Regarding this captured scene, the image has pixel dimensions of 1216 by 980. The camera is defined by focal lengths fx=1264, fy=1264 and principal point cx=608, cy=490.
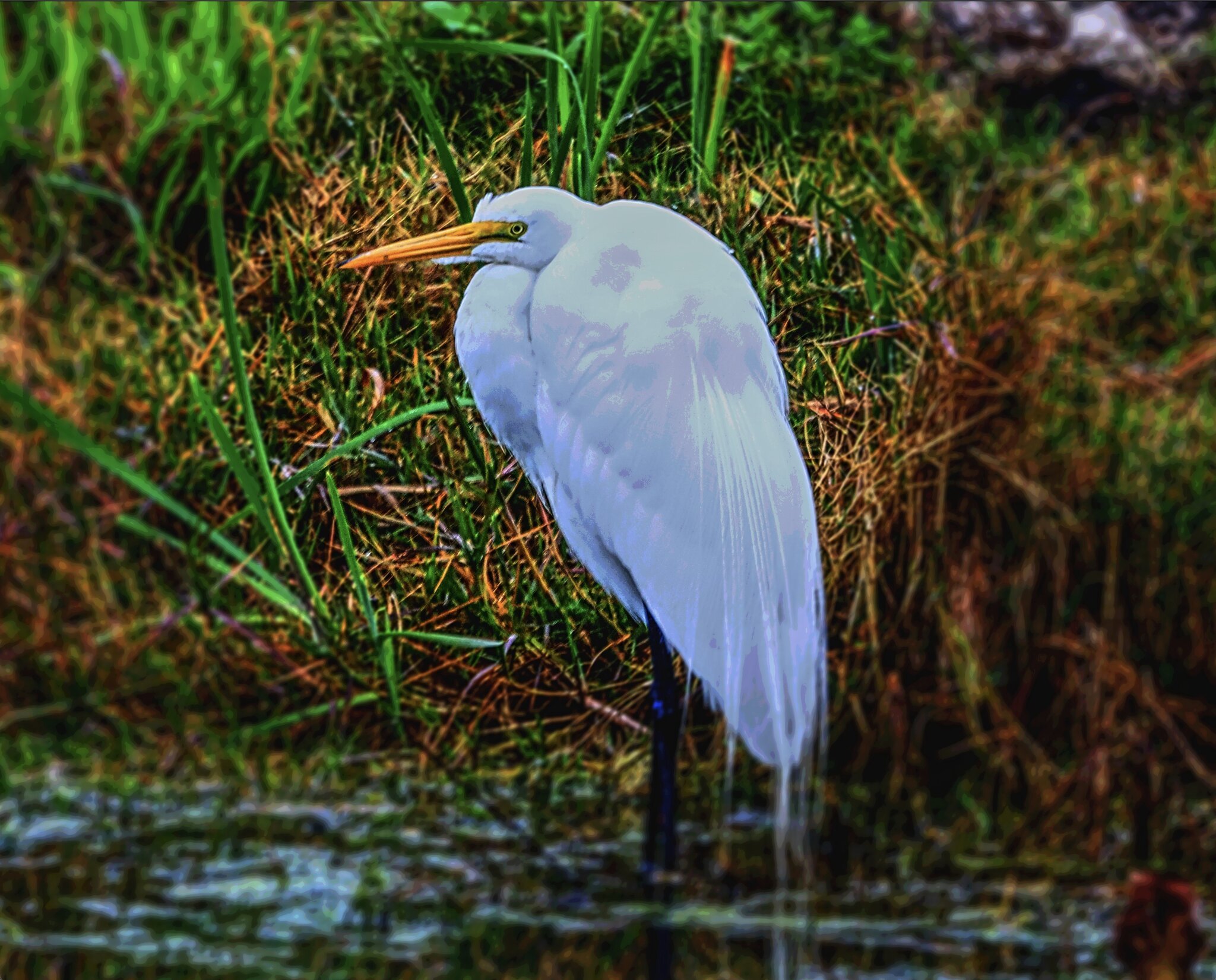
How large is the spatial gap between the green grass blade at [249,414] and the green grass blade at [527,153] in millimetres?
89

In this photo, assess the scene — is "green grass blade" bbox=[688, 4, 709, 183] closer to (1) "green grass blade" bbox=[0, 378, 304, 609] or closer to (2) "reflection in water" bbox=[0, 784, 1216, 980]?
(1) "green grass blade" bbox=[0, 378, 304, 609]

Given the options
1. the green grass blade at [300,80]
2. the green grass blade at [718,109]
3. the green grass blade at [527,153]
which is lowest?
the green grass blade at [527,153]

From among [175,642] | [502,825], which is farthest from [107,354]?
[502,825]

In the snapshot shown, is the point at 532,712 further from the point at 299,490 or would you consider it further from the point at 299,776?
the point at 299,776

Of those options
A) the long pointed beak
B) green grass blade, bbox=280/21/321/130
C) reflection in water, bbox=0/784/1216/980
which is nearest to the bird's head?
the long pointed beak

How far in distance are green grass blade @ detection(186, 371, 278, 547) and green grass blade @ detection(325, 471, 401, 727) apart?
3 cm

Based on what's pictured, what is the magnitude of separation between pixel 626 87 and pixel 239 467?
136 mm

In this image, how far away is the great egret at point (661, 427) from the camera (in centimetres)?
28

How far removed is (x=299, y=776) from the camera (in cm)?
104

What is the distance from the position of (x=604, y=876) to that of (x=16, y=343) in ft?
2.08

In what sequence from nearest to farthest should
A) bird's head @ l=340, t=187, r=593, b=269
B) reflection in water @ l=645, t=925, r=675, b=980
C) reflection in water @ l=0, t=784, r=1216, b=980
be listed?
bird's head @ l=340, t=187, r=593, b=269 → reflection in water @ l=645, t=925, r=675, b=980 → reflection in water @ l=0, t=784, r=1216, b=980

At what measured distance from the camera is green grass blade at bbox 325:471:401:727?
295 millimetres

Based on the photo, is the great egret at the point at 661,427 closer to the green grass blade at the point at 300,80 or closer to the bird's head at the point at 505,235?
the bird's head at the point at 505,235

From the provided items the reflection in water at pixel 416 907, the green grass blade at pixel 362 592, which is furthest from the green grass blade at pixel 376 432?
the reflection in water at pixel 416 907
